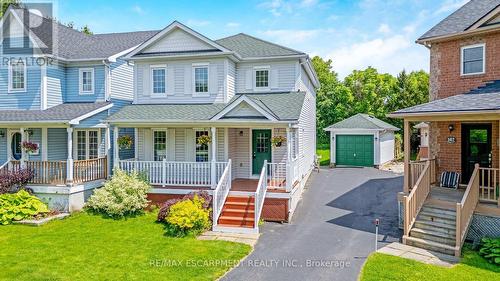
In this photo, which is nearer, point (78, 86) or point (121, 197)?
point (121, 197)

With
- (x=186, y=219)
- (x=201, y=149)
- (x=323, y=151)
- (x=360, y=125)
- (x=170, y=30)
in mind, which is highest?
(x=170, y=30)

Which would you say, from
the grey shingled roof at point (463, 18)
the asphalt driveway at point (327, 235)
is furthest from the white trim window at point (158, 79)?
the grey shingled roof at point (463, 18)

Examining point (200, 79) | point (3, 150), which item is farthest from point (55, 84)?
point (200, 79)

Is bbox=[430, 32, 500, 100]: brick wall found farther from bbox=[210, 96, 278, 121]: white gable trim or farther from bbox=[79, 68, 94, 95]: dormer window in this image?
bbox=[79, 68, 94, 95]: dormer window

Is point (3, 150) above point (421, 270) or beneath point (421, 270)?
above

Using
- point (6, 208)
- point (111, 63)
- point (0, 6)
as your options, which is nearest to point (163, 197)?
point (6, 208)

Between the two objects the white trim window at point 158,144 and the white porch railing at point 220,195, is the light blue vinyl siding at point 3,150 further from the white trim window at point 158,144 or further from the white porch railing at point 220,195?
the white porch railing at point 220,195

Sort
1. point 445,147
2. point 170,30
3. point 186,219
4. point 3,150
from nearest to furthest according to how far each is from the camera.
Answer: point 186,219 → point 445,147 → point 170,30 → point 3,150

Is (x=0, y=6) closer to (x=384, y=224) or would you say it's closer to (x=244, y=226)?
(x=244, y=226)

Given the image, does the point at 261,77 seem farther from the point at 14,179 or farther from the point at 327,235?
the point at 14,179
